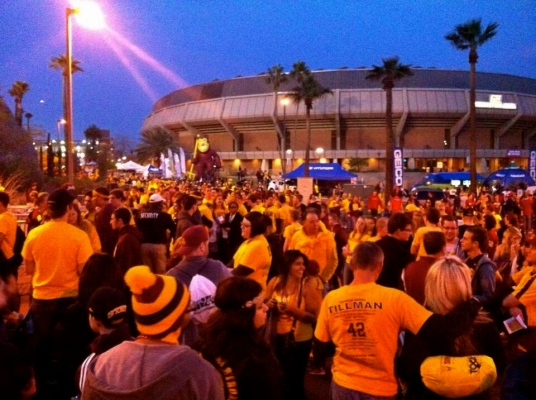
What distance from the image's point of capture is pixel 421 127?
70.1 m

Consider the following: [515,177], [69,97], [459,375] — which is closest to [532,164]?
[515,177]

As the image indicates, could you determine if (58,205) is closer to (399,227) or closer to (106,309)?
(106,309)

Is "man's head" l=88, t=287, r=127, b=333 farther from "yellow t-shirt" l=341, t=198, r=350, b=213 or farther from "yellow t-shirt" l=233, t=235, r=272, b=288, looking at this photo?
"yellow t-shirt" l=341, t=198, r=350, b=213

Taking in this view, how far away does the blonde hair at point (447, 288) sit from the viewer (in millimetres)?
3139

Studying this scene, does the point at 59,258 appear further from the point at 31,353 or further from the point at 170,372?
the point at 170,372

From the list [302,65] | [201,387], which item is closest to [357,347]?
[201,387]

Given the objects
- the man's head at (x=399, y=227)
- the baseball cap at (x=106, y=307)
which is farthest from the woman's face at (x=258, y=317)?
the man's head at (x=399, y=227)

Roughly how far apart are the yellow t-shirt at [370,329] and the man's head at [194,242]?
1.26 meters

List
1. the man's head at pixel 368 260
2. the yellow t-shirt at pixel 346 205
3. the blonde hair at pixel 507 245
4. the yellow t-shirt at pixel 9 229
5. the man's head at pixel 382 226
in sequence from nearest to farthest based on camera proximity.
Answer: the man's head at pixel 368 260
the yellow t-shirt at pixel 9 229
the man's head at pixel 382 226
the blonde hair at pixel 507 245
the yellow t-shirt at pixel 346 205

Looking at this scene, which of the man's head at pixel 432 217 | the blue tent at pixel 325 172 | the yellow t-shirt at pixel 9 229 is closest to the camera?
the yellow t-shirt at pixel 9 229

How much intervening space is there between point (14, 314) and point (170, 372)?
9.68ft

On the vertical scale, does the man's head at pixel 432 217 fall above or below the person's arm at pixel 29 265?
above

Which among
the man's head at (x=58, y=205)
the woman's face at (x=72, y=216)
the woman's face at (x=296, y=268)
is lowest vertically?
the woman's face at (x=296, y=268)

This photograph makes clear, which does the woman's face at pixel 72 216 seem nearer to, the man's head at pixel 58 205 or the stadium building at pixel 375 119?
the man's head at pixel 58 205
